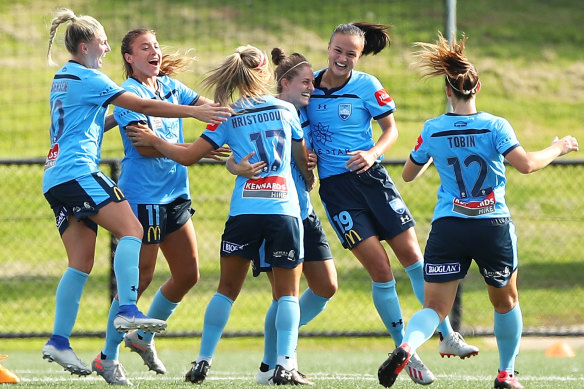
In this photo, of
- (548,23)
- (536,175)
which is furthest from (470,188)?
(548,23)

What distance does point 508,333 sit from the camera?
17.7 ft

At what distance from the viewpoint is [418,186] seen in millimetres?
16797

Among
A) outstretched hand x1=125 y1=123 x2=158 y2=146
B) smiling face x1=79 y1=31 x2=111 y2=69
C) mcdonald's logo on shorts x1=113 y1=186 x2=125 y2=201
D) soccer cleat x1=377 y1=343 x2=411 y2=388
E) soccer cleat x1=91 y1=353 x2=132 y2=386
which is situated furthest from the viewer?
soccer cleat x1=91 y1=353 x2=132 y2=386

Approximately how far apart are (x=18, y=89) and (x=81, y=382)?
1655 centimetres

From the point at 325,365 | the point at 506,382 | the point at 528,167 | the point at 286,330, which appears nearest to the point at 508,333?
the point at 506,382

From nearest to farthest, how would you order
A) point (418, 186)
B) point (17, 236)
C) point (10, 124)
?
point (17, 236) < point (418, 186) < point (10, 124)

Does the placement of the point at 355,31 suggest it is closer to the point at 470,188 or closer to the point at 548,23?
the point at 470,188

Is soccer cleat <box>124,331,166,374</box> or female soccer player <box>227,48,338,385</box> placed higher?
female soccer player <box>227,48,338,385</box>

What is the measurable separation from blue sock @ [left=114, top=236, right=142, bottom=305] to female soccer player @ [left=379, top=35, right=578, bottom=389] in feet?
5.21

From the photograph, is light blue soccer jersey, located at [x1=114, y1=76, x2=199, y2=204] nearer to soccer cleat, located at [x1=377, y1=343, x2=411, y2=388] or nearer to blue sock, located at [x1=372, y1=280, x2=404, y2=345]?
blue sock, located at [x1=372, y1=280, x2=404, y2=345]

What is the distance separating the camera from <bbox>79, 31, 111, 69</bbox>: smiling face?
552 centimetres

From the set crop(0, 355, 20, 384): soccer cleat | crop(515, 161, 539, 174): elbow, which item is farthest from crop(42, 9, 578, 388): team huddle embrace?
crop(0, 355, 20, 384): soccer cleat

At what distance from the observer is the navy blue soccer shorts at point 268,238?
17.6 ft

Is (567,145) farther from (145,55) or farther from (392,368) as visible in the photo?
(145,55)
